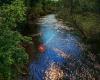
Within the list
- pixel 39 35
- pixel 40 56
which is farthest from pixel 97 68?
pixel 39 35

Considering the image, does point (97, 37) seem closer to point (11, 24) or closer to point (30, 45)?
point (30, 45)

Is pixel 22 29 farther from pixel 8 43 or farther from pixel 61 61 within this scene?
pixel 8 43

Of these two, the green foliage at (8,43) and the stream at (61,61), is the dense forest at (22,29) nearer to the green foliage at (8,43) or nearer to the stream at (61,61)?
the green foliage at (8,43)

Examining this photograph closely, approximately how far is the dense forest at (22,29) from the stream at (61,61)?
1.33 metres

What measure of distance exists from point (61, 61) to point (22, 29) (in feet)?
60.9

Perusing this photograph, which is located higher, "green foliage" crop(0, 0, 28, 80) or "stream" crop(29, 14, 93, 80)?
"green foliage" crop(0, 0, 28, 80)

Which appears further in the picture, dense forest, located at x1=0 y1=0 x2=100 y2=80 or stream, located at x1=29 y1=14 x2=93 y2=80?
stream, located at x1=29 y1=14 x2=93 y2=80

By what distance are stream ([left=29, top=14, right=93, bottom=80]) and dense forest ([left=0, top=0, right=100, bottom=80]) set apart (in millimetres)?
1326

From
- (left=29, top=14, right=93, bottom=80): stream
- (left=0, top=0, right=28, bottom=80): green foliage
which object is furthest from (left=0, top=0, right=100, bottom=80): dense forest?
(left=29, top=14, right=93, bottom=80): stream

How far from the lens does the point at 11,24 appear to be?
21.6m

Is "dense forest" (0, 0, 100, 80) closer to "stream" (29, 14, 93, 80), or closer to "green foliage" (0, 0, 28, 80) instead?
"green foliage" (0, 0, 28, 80)

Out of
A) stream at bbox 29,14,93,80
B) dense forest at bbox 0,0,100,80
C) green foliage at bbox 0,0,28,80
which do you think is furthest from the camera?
stream at bbox 29,14,93,80

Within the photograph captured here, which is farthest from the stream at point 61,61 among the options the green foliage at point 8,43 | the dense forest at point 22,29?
the green foliage at point 8,43

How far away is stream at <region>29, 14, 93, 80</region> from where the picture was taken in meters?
24.5
